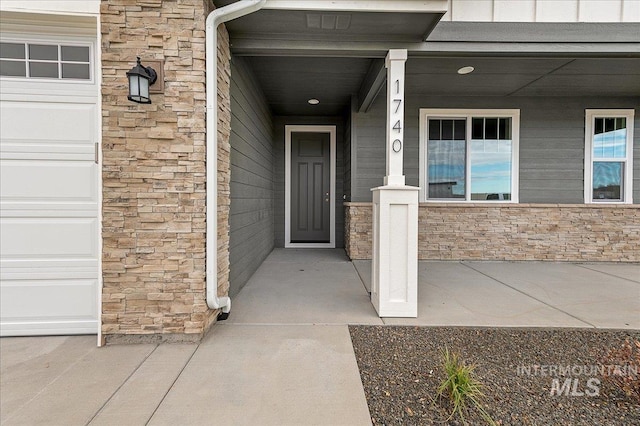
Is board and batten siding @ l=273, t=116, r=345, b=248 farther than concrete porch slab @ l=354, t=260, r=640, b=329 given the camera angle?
Yes

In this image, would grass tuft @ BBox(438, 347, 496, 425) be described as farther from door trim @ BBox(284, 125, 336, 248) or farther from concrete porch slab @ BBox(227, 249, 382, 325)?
door trim @ BBox(284, 125, 336, 248)

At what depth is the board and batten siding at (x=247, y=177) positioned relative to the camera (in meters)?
3.25

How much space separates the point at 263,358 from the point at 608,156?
6.19 metres

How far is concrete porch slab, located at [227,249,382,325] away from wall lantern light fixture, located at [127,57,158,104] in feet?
6.11

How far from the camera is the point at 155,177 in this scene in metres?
2.32

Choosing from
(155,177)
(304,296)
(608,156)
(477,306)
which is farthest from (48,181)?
(608,156)

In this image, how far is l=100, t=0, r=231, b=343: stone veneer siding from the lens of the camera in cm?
229

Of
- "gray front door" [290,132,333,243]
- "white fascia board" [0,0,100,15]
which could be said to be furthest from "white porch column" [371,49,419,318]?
"gray front door" [290,132,333,243]

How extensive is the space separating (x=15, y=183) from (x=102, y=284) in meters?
1.06

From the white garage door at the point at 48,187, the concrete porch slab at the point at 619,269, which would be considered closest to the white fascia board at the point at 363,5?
the white garage door at the point at 48,187

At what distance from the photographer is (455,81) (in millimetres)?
4398

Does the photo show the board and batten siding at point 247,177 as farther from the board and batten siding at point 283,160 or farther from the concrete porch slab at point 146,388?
the concrete porch slab at point 146,388

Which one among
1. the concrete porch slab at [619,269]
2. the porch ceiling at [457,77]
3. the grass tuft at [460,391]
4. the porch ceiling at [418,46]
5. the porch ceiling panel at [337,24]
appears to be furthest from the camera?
the concrete porch slab at [619,269]

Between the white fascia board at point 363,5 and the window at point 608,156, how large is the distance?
4313 millimetres
